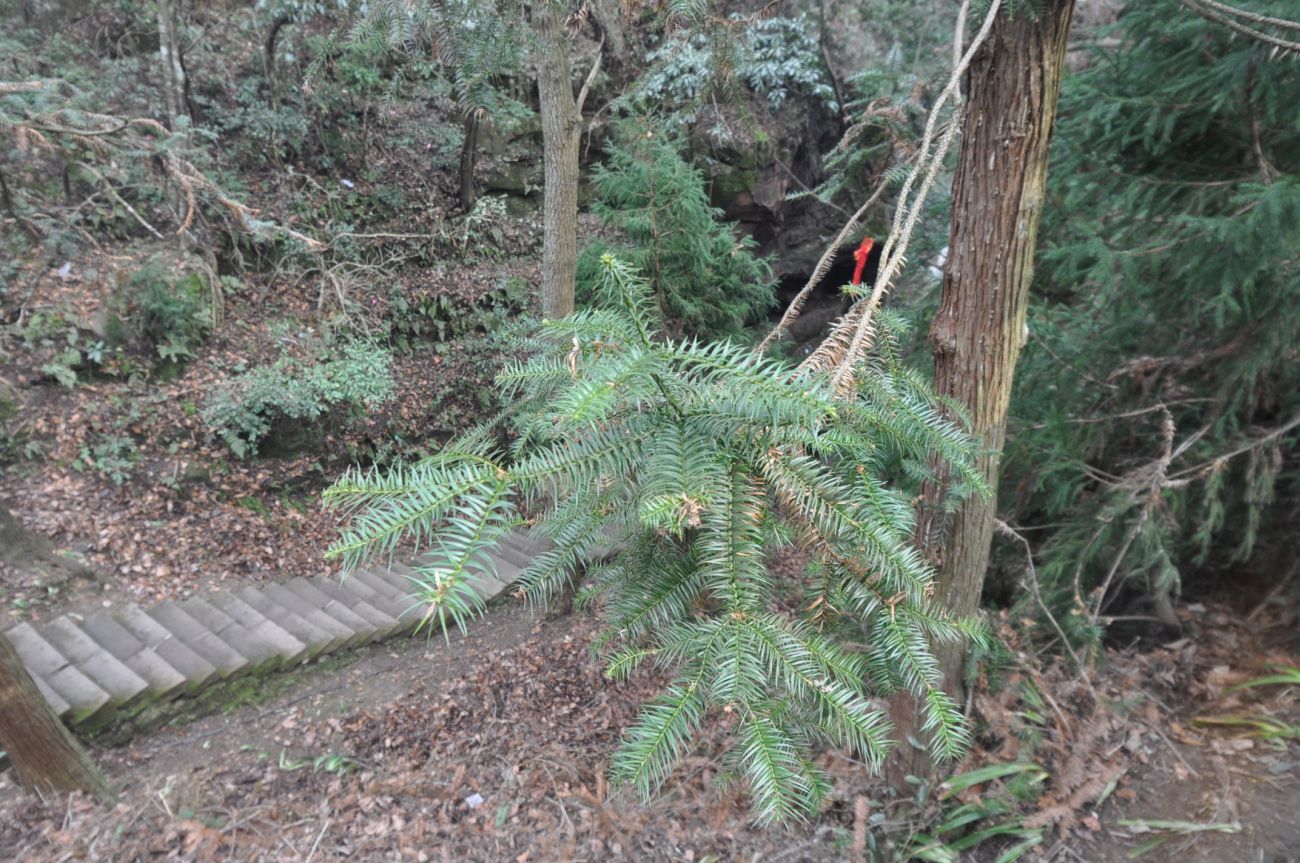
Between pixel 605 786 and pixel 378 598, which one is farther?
pixel 378 598

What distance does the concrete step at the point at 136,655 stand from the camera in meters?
4.29

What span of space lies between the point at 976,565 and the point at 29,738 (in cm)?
440

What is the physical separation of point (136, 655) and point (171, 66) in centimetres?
630

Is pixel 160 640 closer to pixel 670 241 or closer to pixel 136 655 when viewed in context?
pixel 136 655

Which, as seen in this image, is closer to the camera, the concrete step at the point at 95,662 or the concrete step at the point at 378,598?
the concrete step at the point at 95,662

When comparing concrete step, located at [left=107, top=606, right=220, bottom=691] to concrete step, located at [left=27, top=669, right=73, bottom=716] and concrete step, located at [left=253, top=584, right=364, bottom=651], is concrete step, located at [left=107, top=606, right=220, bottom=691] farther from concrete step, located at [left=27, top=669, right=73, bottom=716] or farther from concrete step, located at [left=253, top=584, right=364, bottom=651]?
concrete step, located at [left=253, top=584, right=364, bottom=651]

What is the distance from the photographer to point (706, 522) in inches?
45.0

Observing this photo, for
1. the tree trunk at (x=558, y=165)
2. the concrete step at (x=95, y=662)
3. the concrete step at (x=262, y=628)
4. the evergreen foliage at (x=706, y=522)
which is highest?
the tree trunk at (x=558, y=165)

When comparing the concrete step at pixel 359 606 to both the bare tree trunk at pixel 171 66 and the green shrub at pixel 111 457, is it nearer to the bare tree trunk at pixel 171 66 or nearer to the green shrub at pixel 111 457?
the green shrub at pixel 111 457

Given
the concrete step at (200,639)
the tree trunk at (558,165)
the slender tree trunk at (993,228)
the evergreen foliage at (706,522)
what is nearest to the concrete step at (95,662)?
the concrete step at (200,639)

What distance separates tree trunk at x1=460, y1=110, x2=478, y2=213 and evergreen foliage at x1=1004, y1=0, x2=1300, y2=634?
6770 mm

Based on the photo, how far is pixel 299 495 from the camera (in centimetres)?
661

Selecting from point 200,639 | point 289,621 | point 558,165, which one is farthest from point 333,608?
point 558,165

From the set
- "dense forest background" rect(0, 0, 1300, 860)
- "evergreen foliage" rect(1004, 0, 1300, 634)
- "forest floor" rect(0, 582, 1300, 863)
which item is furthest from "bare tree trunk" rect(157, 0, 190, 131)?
"evergreen foliage" rect(1004, 0, 1300, 634)
